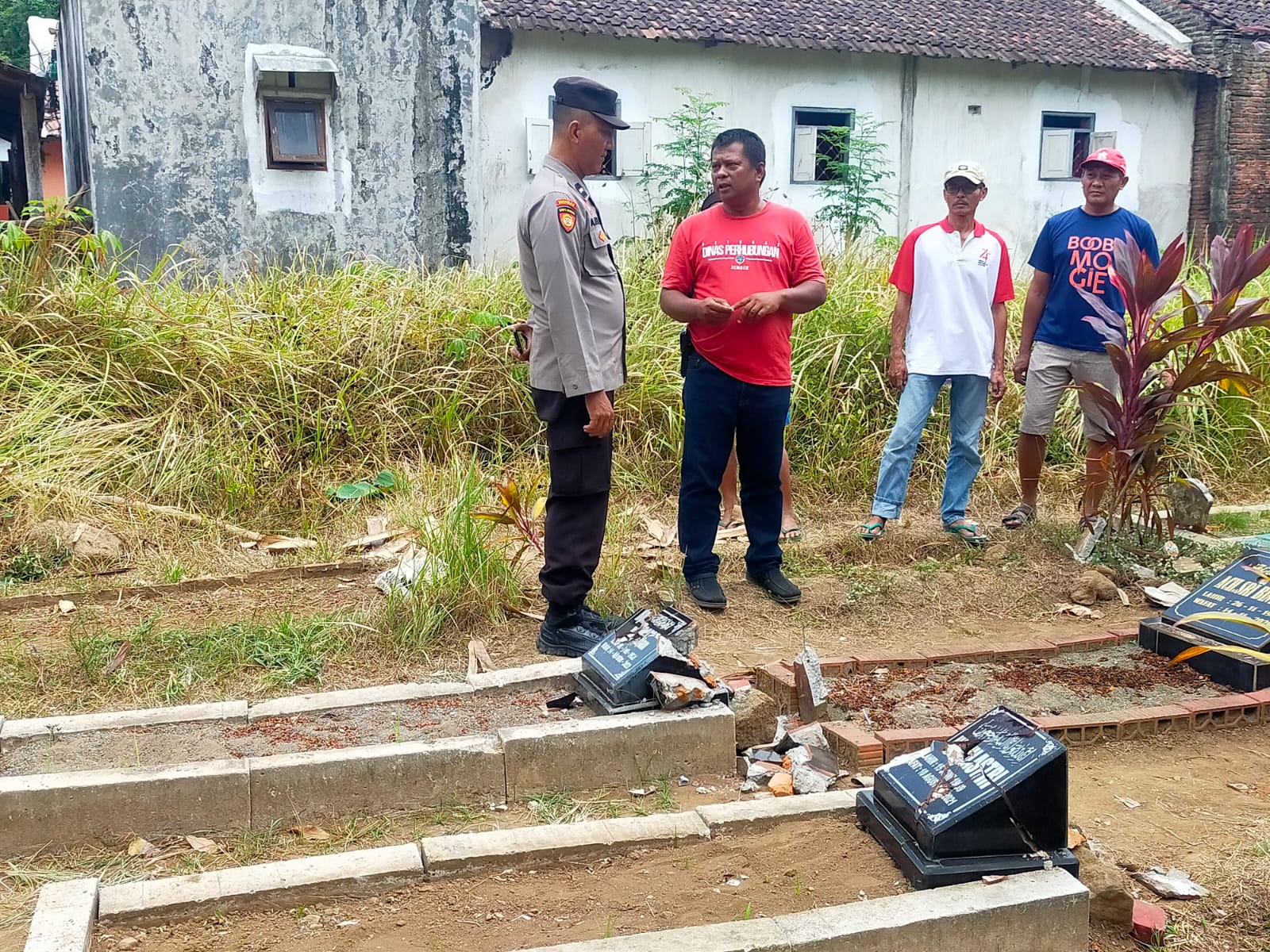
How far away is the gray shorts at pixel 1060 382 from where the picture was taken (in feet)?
18.6

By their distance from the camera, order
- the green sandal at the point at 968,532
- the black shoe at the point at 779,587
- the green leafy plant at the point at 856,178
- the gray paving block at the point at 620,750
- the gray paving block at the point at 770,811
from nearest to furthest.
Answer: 1. the gray paving block at the point at 770,811
2. the gray paving block at the point at 620,750
3. the black shoe at the point at 779,587
4. the green sandal at the point at 968,532
5. the green leafy plant at the point at 856,178

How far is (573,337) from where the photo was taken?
13.1ft

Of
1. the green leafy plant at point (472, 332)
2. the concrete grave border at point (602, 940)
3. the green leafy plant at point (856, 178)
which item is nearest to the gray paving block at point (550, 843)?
the concrete grave border at point (602, 940)

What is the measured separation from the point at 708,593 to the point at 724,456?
599 millimetres

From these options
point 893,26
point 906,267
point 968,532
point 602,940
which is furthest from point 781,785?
point 893,26

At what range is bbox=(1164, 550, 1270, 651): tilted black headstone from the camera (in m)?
4.25

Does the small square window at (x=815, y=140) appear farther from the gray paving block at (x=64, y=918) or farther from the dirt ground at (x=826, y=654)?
the gray paving block at (x=64, y=918)

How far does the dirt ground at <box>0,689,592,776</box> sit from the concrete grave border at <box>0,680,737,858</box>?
9 cm

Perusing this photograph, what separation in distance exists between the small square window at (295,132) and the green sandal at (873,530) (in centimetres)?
934

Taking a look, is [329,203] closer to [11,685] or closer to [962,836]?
[11,685]

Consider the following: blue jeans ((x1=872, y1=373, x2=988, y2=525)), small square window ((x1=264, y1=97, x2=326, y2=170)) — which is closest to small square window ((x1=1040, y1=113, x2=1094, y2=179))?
small square window ((x1=264, y1=97, x2=326, y2=170))

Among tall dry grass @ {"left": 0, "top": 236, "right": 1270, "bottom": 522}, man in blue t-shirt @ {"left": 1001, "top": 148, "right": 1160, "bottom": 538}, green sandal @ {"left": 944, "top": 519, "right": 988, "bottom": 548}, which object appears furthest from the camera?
tall dry grass @ {"left": 0, "top": 236, "right": 1270, "bottom": 522}

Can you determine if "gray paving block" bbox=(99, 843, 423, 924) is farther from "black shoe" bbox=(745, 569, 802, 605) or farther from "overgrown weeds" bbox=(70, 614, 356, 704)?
"black shoe" bbox=(745, 569, 802, 605)

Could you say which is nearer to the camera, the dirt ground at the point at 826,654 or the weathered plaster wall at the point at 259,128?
the dirt ground at the point at 826,654
